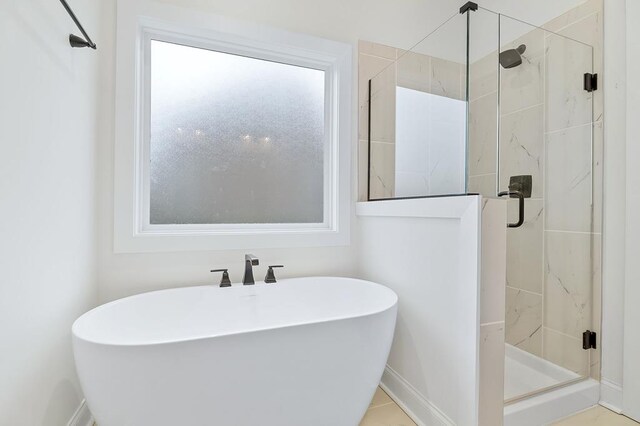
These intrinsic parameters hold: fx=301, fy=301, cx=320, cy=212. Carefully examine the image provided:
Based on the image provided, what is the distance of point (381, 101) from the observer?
195 cm

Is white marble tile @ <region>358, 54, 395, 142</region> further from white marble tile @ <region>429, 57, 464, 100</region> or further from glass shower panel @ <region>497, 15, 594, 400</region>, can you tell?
glass shower panel @ <region>497, 15, 594, 400</region>

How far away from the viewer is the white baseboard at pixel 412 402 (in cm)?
132

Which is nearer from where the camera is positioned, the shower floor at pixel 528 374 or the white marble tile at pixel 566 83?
the shower floor at pixel 528 374

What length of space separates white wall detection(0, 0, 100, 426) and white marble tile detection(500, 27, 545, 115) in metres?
2.13

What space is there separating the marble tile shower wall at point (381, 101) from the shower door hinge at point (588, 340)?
1.27 meters

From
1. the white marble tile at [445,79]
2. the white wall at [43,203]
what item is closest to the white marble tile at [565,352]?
the white marble tile at [445,79]

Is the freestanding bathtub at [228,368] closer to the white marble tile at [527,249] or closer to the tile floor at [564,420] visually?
the tile floor at [564,420]

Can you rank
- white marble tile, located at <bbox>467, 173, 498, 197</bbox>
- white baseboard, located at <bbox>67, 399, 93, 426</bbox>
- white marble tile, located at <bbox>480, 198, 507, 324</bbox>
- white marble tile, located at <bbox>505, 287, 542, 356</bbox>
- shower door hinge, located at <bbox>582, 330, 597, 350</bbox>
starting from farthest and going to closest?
1. white marble tile, located at <bbox>505, 287, 542, 356</bbox>
2. shower door hinge, located at <bbox>582, 330, 597, 350</bbox>
3. white marble tile, located at <bbox>467, 173, 498, 197</bbox>
4. white baseboard, located at <bbox>67, 399, 93, 426</bbox>
5. white marble tile, located at <bbox>480, 198, 507, 324</bbox>

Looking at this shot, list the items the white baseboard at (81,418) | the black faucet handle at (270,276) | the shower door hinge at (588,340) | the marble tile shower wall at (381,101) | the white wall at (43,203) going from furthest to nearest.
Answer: the marble tile shower wall at (381,101) → the black faucet handle at (270,276) → the shower door hinge at (588,340) → the white baseboard at (81,418) → the white wall at (43,203)

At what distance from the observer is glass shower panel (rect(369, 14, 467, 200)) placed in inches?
56.2

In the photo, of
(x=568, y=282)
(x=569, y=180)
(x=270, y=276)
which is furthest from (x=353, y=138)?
(x=568, y=282)

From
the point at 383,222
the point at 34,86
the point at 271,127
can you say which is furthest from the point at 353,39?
the point at 34,86

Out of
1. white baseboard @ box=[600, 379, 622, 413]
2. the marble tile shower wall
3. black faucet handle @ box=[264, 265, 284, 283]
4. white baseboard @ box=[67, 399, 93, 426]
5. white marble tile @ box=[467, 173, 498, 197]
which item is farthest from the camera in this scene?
the marble tile shower wall

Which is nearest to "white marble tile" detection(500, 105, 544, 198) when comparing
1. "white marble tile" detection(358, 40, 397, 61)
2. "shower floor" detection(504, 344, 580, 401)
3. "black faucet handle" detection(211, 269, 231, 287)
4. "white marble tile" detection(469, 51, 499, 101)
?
"white marble tile" detection(469, 51, 499, 101)
